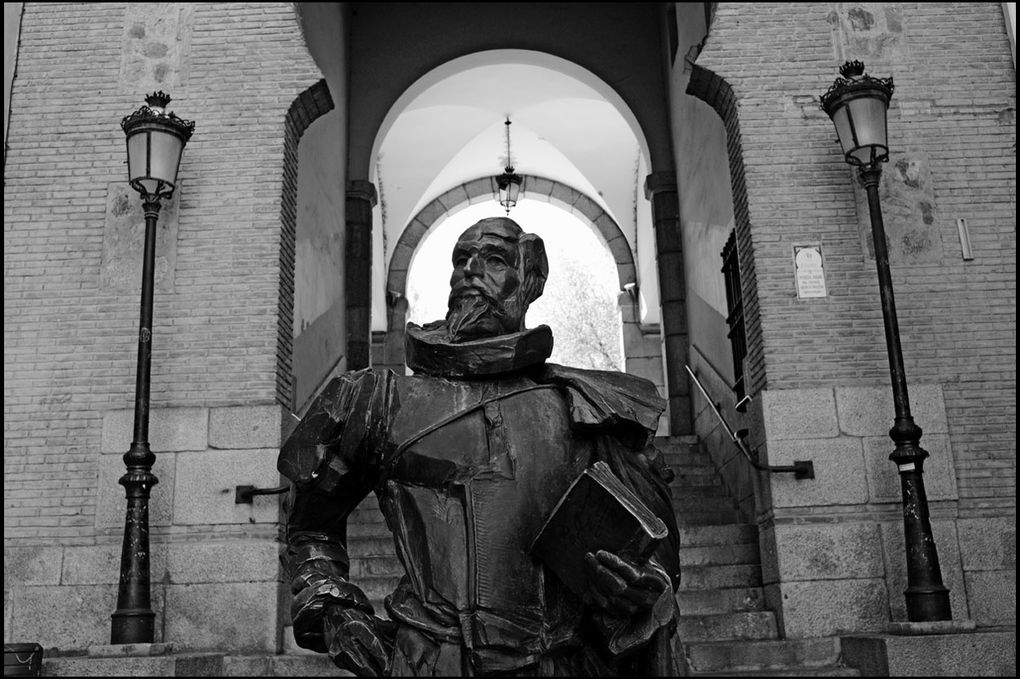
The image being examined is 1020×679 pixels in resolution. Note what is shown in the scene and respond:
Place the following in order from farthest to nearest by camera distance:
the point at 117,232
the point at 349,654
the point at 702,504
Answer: the point at 702,504
the point at 117,232
the point at 349,654

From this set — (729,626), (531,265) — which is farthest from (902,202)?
(531,265)

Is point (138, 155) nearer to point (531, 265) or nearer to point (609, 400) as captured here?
point (531, 265)

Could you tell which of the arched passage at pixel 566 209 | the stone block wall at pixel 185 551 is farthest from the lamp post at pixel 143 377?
the arched passage at pixel 566 209

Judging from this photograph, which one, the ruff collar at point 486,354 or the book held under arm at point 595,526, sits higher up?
the ruff collar at point 486,354

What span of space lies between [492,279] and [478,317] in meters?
0.09

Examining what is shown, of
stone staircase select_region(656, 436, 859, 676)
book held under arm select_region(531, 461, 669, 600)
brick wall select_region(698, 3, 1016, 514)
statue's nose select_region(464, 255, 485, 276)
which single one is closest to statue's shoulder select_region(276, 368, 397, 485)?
statue's nose select_region(464, 255, 485, 276)

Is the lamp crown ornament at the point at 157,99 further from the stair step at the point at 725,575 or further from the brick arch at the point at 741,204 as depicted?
the stair step at the point at 725,575

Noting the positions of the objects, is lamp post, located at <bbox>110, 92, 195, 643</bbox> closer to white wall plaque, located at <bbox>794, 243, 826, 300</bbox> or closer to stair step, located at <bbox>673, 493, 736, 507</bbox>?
stair step, located at <bbox>673, 493, 736, 507</bbox>

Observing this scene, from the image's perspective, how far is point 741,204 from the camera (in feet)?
23.8

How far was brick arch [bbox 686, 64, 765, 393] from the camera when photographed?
697 centimetres

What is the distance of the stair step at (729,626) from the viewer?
5922 millimetres

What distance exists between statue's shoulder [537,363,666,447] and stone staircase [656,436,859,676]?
2961 millimetres

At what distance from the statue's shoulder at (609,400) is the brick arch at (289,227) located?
16.7ft

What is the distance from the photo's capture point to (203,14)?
769 cm
